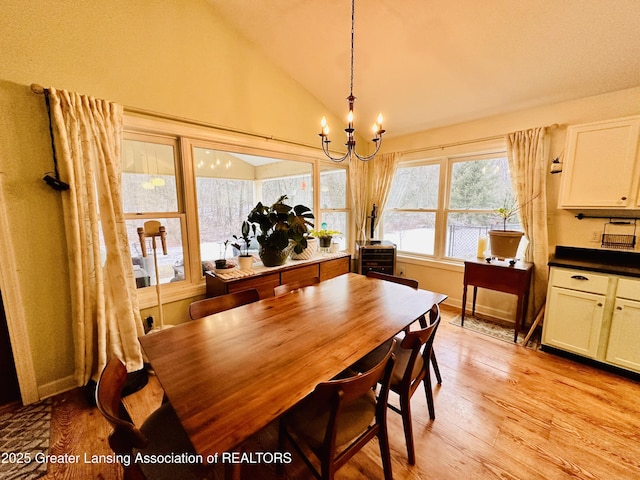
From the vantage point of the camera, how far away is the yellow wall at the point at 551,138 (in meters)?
2.31

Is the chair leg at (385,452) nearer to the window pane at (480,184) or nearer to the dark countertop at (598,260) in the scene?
the dark countertop at (598,260)

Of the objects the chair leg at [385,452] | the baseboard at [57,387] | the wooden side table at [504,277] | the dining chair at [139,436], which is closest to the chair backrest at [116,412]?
the dining chair at [139,436]

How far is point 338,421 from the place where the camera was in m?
1.08

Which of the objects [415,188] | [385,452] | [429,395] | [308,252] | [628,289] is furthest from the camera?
[415,188]

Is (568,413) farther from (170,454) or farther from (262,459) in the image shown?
(170,454)

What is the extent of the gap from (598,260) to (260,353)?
3060 millimetres

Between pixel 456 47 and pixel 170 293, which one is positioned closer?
pixel 456 47

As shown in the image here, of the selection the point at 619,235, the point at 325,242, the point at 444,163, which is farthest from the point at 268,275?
the point at 619,235

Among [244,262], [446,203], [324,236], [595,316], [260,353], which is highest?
[446,203]

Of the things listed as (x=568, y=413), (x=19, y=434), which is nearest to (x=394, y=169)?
(x=568, y=413)

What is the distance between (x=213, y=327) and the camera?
1399 millimetres

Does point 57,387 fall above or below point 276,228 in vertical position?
below

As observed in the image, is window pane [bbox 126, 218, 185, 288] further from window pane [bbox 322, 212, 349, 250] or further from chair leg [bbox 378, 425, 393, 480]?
chair leg [bbox 378, 425, 393, 480]

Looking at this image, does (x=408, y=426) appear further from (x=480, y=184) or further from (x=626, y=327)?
(x=480, y=184)
